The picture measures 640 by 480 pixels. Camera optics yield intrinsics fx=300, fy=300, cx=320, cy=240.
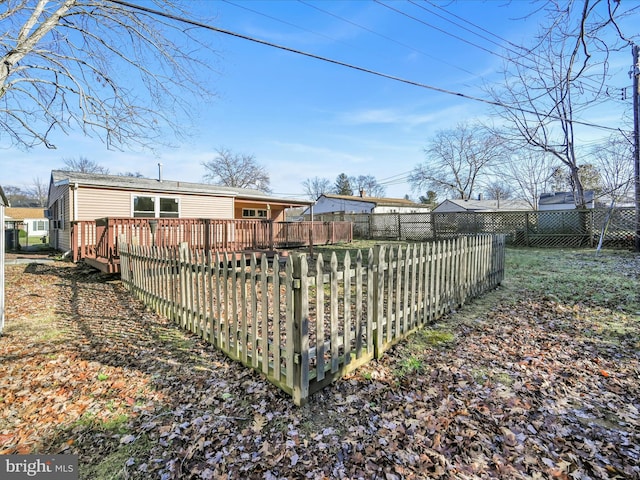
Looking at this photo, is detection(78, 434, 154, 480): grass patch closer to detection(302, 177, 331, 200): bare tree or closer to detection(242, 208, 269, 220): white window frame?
detection(242, 208, 269, 220): white window frame

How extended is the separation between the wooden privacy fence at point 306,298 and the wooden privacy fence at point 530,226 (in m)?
10.5

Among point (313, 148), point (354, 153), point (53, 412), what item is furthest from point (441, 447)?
point (354, 153)

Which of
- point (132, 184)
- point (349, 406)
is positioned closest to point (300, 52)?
point (349, 406)

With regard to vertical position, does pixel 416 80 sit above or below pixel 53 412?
above

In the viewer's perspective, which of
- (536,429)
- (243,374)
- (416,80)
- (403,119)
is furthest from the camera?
(403,119)

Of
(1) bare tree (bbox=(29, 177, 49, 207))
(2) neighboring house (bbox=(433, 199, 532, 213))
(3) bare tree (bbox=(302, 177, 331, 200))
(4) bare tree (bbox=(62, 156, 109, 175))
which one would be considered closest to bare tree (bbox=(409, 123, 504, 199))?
(2) neighboring house (bbox=(433, 199, 532, 213))

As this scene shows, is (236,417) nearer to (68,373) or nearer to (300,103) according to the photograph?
(68,373)

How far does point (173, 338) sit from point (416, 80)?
7.13 metres

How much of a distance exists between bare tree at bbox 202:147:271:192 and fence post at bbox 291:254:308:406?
43742 millimetres

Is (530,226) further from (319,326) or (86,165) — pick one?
(86,165)

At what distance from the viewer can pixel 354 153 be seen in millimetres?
33594

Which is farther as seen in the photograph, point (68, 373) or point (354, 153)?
point (354, 153)

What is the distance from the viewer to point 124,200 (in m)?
11.8
